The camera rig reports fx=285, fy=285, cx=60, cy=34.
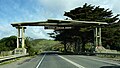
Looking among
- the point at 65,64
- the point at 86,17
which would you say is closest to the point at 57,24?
the point at 86,17

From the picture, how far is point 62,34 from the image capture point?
79375mm

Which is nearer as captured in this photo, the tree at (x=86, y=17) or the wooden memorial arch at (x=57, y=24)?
the wooden memorial arch at (x=57, y=24)

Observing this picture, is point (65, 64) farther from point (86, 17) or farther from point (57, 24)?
point (86, 17)

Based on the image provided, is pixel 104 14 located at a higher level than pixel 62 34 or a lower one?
higher

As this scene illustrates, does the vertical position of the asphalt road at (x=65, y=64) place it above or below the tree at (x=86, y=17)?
below

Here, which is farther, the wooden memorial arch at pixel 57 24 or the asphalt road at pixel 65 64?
the wooden memorial arch at pixel 57 24

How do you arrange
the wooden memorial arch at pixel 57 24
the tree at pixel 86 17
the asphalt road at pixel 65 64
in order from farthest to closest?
the tree at pixel 86 17
the wooden memorial arch at pixel 57 24
the asphalt road at pixel 65 64

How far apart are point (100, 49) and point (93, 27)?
282 inches

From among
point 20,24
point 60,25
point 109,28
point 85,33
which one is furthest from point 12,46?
point 109,28

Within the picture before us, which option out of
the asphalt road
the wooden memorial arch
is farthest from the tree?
the asphalt road

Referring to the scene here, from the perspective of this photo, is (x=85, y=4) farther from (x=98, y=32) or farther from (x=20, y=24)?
(x=20, y=24)

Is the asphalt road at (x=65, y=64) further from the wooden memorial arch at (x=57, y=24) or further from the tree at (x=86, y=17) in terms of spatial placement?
the tree at (x=86, y=17)

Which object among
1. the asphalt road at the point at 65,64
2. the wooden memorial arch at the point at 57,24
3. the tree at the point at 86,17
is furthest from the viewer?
the tree at the point at 86,17

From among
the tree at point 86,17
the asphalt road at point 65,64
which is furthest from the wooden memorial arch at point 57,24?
the asphalt road at point 65,64
